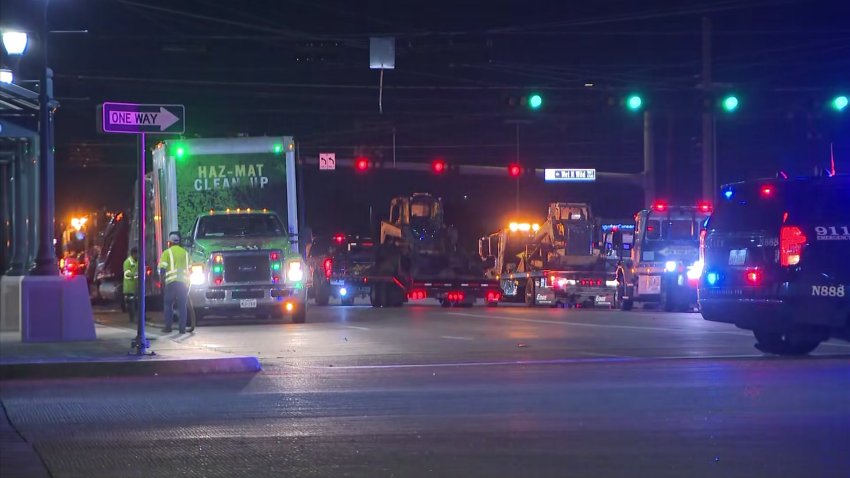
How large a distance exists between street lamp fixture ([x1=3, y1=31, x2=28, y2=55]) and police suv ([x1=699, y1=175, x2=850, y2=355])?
37.6 ft

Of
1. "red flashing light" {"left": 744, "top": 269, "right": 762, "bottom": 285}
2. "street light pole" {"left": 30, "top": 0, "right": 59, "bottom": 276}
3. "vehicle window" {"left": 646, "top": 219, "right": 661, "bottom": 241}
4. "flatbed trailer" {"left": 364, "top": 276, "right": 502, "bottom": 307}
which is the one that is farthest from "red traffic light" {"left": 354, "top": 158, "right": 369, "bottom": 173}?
"red flashing light" {"left": 744, "top": 269, "right": 762, "bottom": 285}

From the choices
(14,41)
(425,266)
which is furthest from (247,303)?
(425,266)

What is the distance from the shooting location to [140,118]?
15383 mm

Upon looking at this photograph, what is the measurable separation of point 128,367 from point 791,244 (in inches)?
340

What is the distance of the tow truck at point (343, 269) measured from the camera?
38.8m

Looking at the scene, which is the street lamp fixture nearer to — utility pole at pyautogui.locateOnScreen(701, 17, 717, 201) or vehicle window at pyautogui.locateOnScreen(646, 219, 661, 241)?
utility pole at pyautogui.locateOnScreen(701, 17, 717, 201)

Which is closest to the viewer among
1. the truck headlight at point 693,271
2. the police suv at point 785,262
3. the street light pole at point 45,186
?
the police suv at point 785,262

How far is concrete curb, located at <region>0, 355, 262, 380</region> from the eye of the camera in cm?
1424

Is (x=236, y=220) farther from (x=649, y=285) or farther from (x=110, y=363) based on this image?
(x=649, y=285)

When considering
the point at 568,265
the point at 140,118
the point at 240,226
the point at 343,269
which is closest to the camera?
the point at 140,118

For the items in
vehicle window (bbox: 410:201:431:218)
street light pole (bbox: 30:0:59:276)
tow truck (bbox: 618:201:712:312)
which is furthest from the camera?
vehicle window (bbox: 410:201:431:218)

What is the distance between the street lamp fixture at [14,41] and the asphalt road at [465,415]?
6.06 meters

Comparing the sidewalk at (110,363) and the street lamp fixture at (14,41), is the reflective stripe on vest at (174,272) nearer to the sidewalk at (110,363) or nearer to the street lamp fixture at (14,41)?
the street lamp fixture at (14,41)

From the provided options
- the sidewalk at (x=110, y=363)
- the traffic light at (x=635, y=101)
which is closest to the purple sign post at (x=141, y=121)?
the sidewalk at (x=110, y=363)
